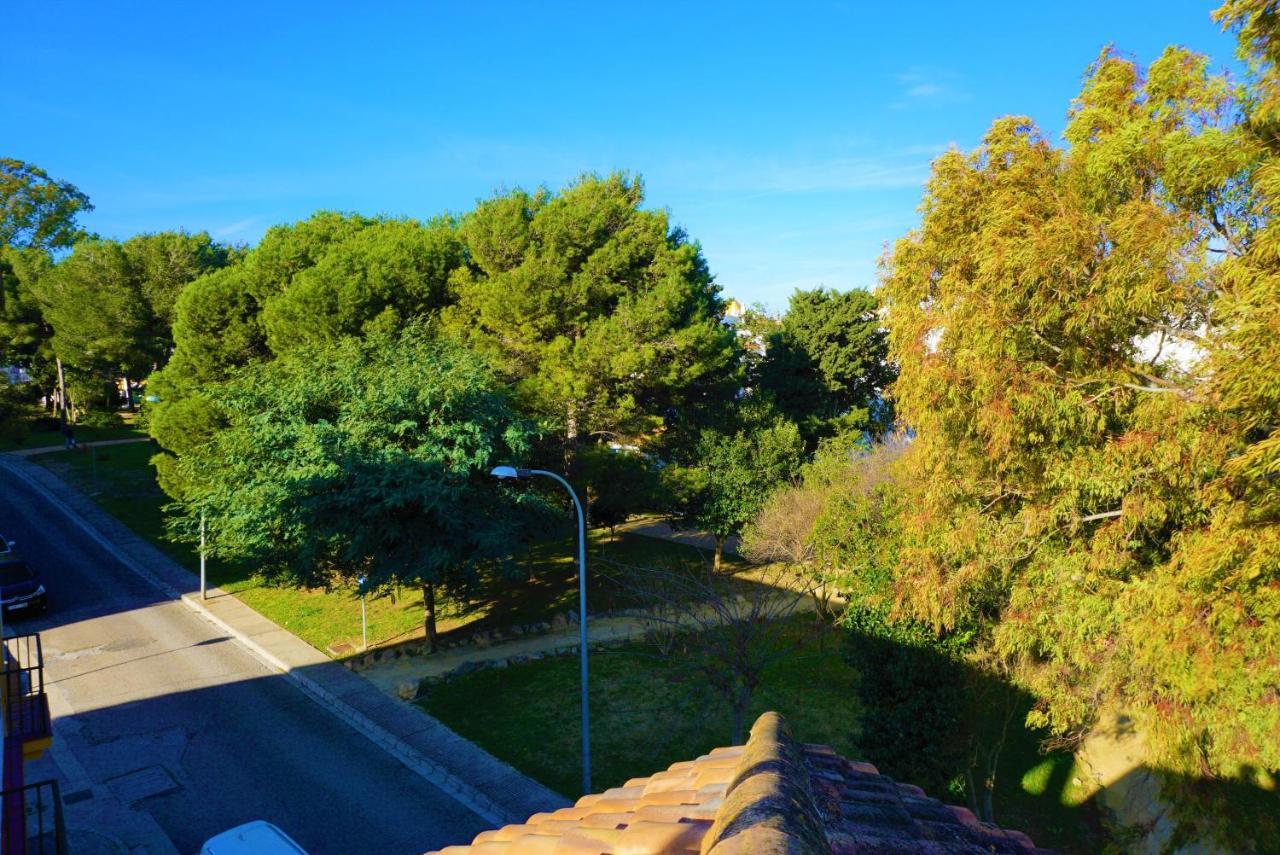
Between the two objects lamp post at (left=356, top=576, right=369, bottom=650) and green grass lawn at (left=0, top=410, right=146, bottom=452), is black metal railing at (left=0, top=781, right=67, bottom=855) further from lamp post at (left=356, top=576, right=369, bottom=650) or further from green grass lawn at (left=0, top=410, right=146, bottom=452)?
green grass lawn at (left=0, top=410, right=146, bottom=452)

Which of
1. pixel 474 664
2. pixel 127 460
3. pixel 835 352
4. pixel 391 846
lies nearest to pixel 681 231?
pixel 835 352

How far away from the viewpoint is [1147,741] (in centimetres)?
910

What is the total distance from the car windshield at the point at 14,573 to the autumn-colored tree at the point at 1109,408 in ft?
77.7


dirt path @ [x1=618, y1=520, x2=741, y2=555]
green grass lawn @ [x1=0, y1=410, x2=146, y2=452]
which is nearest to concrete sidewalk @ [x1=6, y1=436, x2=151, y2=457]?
green grass lawn @ [x1=0, y1=410, x2=146, y2=452]

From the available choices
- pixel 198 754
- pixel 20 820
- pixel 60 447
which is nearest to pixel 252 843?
pixel 20 820

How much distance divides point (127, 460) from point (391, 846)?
35131 millimetres

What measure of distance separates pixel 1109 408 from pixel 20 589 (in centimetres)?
2612

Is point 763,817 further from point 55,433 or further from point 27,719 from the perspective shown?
point 55,433

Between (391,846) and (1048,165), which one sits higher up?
(1048,165)

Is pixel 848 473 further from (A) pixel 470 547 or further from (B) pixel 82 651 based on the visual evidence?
(B) pixel 82 651

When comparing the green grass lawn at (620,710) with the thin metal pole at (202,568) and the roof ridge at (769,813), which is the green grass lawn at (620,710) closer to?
the thin metal pole at (202,568)

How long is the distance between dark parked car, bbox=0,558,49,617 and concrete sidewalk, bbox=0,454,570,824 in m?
3.26

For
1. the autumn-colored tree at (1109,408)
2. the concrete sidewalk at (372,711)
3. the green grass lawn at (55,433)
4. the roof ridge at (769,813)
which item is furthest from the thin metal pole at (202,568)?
the green grass lawn at (55,433)

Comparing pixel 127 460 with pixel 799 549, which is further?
pixel 127 460
